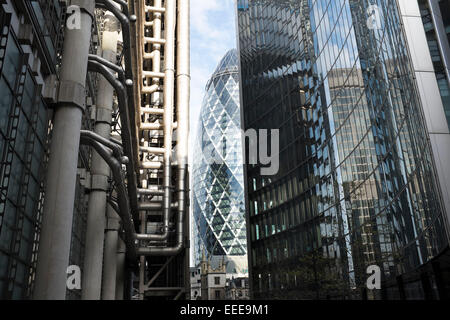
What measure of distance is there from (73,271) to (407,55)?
17.3m

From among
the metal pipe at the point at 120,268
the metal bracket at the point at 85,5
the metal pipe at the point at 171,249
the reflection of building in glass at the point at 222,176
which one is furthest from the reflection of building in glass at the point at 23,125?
the reflection of building in glass at the point at 222,176

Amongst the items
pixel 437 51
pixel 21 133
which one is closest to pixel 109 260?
pixel 21 133

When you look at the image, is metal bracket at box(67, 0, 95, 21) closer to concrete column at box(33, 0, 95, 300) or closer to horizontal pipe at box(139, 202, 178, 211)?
concrete column at box(33, 0, 95, 300)

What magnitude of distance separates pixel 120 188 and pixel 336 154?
17.6 metres

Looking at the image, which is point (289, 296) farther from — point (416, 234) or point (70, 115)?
point (70, 115)

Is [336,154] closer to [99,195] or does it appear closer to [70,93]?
[99,195]

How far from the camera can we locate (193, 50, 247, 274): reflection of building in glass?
138375 mm

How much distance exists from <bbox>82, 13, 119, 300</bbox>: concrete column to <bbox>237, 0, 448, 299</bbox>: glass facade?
14110 mm

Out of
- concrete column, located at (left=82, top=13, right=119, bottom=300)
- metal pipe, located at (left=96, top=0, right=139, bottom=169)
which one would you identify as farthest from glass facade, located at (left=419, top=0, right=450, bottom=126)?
concrete column, located at (left=82, top=13, right=119, bottom=300)

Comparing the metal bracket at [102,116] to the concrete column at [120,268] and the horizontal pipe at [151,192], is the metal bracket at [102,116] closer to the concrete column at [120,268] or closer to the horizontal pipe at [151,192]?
the concrete column at [120,268]

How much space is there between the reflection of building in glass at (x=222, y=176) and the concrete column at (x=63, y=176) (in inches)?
4850

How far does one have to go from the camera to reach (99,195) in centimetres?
2102

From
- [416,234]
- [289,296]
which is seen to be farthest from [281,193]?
[416,234]
